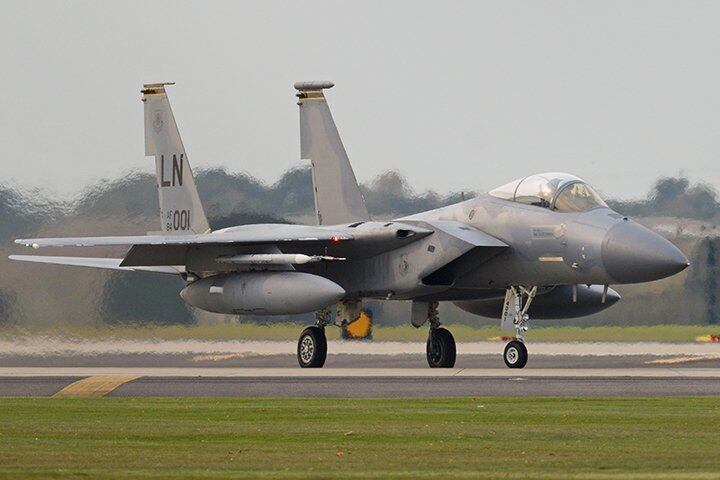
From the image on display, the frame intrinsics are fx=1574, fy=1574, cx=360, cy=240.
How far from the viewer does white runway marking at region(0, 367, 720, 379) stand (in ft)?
80.4

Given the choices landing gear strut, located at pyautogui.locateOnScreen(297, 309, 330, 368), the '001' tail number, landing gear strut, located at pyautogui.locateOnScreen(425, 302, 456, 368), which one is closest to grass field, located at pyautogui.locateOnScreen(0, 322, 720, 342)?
the '001' tail number

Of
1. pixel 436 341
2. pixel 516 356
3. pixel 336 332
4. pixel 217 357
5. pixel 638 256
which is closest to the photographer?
pixel 638 256

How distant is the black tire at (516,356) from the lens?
26.8m

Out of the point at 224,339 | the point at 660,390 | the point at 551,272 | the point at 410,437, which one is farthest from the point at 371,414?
the point at 224,339

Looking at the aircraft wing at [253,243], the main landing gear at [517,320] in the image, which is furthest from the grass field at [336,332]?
the main landing gear at [517,320]

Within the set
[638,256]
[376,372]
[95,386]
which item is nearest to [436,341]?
[376,372]

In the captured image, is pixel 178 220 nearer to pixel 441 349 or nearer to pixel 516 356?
pixel 441 349

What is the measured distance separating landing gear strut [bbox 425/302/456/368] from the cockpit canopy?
3185 mm

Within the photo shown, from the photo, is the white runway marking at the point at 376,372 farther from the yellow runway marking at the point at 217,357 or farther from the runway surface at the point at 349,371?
the yellow runway marking at the point at 217,357

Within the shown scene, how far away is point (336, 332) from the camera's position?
33.3 meters

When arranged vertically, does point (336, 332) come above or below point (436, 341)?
above

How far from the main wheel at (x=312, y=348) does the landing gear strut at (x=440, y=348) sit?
199cm

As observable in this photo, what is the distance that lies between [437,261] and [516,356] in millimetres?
2402

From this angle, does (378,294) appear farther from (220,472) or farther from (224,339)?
(220,472)
